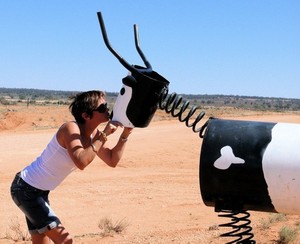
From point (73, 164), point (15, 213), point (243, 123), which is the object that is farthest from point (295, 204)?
point (15, 213)

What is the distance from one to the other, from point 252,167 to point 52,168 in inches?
67.0

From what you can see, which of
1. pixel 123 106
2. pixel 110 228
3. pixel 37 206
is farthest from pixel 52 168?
pixel 110 228

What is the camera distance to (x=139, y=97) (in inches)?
110

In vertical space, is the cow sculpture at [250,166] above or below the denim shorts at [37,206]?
above

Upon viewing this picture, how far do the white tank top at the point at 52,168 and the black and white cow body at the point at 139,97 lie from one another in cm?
84

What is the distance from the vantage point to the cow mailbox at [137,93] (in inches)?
109

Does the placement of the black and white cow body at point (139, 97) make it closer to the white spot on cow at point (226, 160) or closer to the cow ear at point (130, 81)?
the cow ear at point (130, 81)

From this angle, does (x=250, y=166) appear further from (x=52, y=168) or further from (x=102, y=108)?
(x=52, y=168)

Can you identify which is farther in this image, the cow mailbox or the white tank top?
the white tank top

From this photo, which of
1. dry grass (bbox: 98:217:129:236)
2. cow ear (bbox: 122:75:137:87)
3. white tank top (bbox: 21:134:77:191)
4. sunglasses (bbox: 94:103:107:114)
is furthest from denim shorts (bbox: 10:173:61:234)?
dry grass (bbox: 98:217:129:236)

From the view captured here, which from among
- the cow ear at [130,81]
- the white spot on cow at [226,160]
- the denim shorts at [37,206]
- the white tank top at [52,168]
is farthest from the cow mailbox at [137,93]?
the denim shorts at [37,206]

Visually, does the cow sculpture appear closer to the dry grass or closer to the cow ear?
the cow ear

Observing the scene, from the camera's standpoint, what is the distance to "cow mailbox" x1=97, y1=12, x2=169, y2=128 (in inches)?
109

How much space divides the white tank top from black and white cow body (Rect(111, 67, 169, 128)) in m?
0.84
